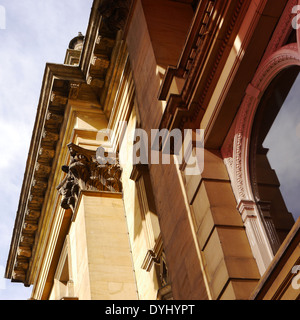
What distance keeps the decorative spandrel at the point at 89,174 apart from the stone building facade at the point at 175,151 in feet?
0.14

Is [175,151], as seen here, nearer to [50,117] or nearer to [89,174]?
[89,174]

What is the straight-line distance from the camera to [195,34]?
10.1m

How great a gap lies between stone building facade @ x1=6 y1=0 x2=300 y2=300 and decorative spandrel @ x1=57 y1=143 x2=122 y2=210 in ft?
0.14

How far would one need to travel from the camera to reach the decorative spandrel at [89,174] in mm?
17859

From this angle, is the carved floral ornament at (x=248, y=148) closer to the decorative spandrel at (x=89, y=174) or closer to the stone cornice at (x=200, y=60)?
the stone cornice at (x=200, y=60)

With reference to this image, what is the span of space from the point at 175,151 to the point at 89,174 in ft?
26.4

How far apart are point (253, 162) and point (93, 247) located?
8.38 m

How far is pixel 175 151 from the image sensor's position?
10.4 metres

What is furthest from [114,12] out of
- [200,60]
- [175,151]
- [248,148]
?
[248,148]

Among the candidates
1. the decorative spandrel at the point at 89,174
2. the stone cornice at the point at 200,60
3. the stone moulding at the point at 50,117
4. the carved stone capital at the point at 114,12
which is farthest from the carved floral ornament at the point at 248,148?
the decorative spandrel at the point at 89,174

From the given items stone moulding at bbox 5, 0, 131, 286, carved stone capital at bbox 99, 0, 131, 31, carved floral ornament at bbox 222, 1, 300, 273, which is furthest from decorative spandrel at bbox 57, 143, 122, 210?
carved floral ornament at bbox 222, 1, 300, 273

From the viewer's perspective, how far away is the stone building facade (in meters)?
8.23

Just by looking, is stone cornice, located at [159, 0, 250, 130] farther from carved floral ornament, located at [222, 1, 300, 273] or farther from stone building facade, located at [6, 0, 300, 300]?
carved floral ornament, located at [222, 1, 300, 273]
